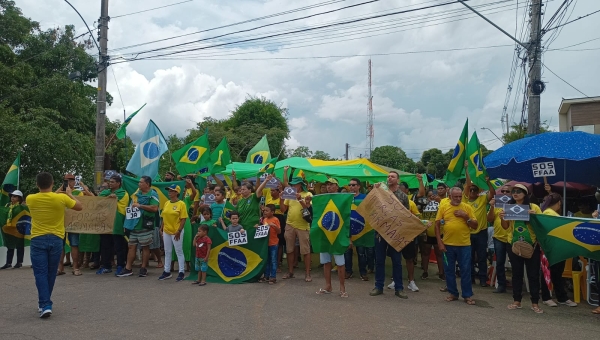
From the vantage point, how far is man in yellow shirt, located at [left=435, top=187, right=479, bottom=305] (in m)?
6.93

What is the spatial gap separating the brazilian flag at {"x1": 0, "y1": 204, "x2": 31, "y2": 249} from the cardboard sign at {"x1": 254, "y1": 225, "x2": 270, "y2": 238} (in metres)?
5.19

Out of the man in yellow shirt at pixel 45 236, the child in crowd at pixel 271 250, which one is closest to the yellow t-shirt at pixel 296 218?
the child in crowd at pixel 271 250

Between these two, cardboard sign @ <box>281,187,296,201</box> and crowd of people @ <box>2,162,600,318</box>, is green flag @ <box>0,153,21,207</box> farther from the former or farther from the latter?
cardboard sign @ <box>281,187,296,201</box>

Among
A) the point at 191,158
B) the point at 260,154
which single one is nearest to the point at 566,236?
the point at 191,158

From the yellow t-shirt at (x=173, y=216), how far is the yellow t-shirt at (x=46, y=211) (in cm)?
251

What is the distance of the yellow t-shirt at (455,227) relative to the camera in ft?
22.8

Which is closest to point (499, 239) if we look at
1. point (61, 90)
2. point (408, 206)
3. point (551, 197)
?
point (551, 197)

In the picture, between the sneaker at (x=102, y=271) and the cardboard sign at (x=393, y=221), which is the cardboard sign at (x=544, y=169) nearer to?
the cardboard sign at (x=393, y=221)

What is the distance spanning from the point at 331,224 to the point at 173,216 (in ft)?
9.87

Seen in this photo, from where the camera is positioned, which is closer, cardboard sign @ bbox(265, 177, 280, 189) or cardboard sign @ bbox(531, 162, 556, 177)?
cardboard sign @ bbox(531, 162, 556, 177)

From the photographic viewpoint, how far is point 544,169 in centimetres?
827

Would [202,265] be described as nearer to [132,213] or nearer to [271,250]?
[271,250]

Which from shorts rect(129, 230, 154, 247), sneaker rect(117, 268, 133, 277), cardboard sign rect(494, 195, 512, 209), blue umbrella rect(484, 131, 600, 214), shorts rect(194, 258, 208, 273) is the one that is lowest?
sneaker rect(117, 268, 133, 277)

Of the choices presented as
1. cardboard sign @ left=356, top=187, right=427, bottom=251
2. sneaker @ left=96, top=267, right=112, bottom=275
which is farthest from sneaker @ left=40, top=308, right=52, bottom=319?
cardboard sign @ left=356, top=187, right=427, bottom=251
